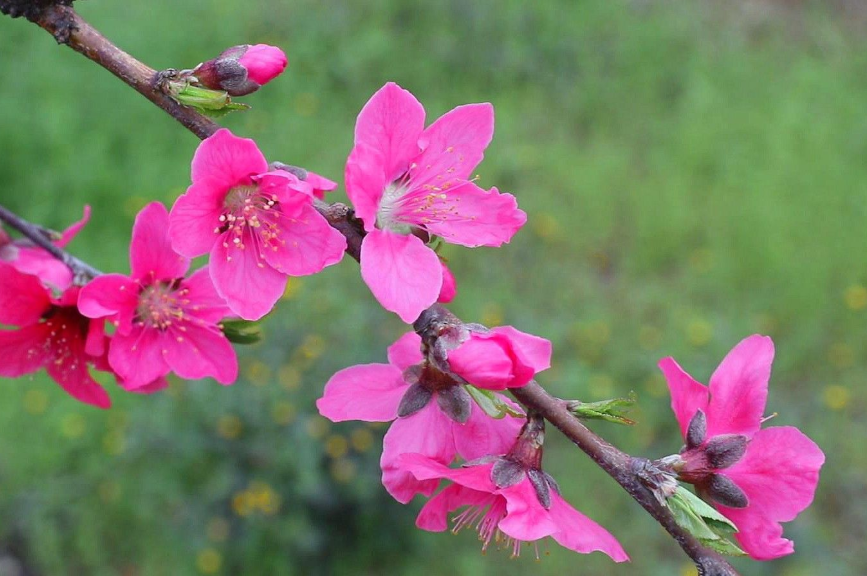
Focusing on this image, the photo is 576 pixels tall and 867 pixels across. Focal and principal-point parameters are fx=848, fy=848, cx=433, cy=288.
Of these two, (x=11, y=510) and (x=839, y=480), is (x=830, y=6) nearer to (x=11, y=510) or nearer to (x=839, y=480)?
(x=839, y=480)

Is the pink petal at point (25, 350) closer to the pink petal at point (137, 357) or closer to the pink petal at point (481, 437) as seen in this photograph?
the pink petal at point (137, 357)

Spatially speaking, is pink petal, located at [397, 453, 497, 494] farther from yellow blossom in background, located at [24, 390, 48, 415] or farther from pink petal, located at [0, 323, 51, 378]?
yellow blossom in background, located at [24, 390, 48, 415]

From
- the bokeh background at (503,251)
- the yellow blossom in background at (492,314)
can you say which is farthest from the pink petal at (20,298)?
the yellow blossom in background at (492,314)

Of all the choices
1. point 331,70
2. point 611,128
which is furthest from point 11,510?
point 611,128

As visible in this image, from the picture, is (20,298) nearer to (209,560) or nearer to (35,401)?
(209,560)

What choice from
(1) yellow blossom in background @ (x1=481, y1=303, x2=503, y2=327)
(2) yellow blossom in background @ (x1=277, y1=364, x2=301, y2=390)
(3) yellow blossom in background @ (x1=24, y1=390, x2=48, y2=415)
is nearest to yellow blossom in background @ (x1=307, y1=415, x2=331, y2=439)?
(2) yellow blossom in background @ (x1=277, y1=364, x2=301, y2=390)

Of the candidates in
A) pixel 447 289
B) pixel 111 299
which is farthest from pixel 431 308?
pixel 111 299
